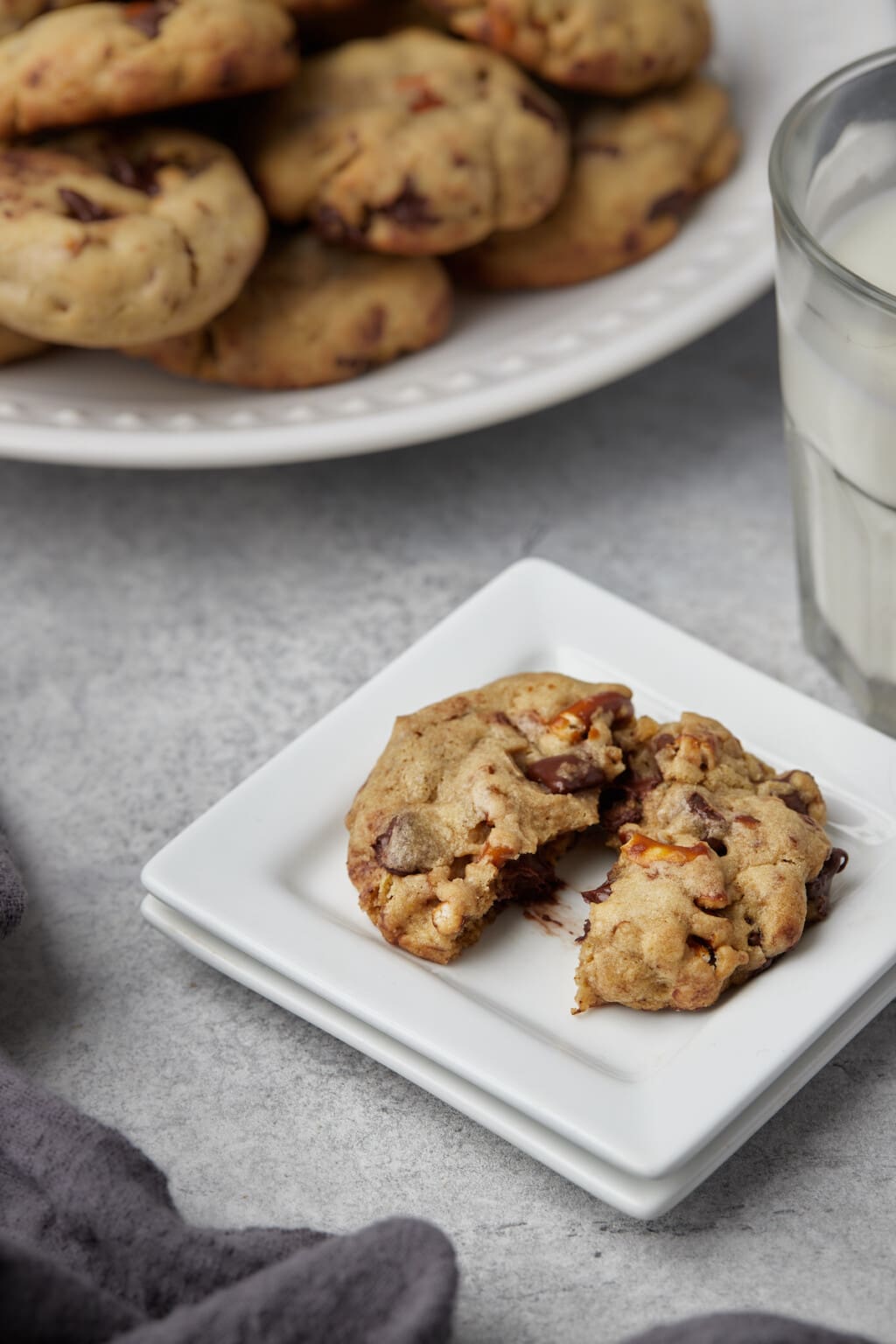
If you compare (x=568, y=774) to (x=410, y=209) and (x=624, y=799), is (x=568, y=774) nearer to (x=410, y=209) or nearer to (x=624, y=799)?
(x=624, y=799)

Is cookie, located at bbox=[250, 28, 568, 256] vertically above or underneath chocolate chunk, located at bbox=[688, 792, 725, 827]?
above

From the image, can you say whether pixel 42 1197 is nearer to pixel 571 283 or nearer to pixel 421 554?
pixel 421 554

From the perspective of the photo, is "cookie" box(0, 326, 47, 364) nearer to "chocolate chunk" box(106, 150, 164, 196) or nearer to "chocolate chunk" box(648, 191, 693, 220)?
"chocolate chunk" box(106, 150, 164, 196)

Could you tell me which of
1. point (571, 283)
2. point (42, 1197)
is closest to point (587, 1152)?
point (42, 1197)

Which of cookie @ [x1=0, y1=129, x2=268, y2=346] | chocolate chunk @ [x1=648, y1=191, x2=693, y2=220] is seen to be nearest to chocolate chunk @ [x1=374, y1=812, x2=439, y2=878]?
cookie @ [x1=0, y1=129, x2=268, y2=346]

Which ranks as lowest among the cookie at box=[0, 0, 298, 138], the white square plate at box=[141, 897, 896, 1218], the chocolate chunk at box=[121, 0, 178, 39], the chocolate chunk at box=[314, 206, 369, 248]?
the white square plate at box=[141, 897, 896, 1218]

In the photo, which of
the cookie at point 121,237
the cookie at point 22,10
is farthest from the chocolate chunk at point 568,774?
the cookie at point 22,10

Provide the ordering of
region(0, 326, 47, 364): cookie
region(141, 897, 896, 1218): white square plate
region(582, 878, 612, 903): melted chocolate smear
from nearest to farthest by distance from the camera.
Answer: region(141, 897, 896, 1218): white square plate, region(582, 878, 612, 903): melted chocolate smear, region(0, 326, 47, 364): cookie

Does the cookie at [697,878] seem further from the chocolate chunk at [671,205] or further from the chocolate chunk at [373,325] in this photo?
the chocolate chunk at [671,205]
